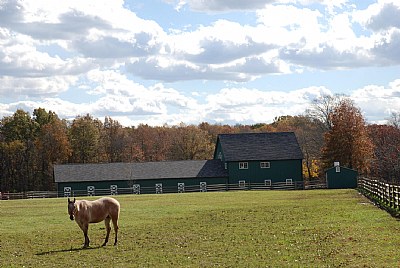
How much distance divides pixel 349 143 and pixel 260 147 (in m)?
10.8

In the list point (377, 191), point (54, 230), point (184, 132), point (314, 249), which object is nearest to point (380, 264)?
point (314, 249)

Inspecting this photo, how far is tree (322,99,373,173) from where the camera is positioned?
2911 inches

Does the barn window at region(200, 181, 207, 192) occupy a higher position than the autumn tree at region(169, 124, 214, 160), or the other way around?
the autumn tree at region(169, 124, 214, 160)

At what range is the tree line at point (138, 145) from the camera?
74688mm

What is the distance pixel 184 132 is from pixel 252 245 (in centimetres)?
8810

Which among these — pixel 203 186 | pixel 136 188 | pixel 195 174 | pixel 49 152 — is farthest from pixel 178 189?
pixel 49 152

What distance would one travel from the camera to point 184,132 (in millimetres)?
106125

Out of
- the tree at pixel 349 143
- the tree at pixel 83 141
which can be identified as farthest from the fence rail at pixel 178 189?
the tree at pixel 83 141

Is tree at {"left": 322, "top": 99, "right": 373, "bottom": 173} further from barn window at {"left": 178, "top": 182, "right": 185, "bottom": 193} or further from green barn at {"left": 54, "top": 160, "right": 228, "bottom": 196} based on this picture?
barn window at {"left": 178, "top": 182, "right": 185, "bottom": 193}

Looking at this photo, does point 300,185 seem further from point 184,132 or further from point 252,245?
point 252,245

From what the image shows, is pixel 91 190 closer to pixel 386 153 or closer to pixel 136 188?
pixel 136 188

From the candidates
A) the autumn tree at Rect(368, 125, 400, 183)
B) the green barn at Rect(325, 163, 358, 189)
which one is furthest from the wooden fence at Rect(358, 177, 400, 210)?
the autumn tree at Rect(368, 125, 400, 183)

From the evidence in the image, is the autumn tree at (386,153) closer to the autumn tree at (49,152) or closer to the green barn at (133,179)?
the green barn at (133,179)

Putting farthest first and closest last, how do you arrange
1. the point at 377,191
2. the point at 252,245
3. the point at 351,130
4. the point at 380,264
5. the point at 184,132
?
the point at 184,132 → the point at 351,130 → the point at 377,191 → the point at 252,245 → the point at 380,264
